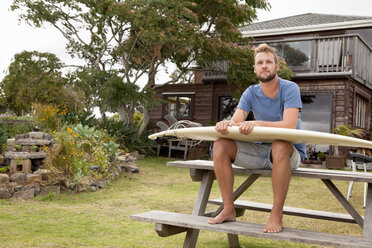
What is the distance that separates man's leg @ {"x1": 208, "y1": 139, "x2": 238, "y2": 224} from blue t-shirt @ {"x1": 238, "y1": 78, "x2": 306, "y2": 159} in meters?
0.46

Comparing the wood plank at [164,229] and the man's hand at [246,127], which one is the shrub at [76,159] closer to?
the wood plank at [164,229]

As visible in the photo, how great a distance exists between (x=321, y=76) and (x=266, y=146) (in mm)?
11125

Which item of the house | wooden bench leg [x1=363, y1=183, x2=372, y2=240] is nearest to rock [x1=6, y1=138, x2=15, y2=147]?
wooden bench leg [x1=363, y1=183, x2=372, y2=240]

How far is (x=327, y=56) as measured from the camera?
1303 cm

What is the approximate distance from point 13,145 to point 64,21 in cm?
820

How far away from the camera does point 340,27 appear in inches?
567

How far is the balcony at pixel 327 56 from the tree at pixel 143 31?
1.61m

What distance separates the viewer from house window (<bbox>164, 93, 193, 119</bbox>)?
1736 cm

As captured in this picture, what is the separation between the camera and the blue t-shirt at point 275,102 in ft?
9.52

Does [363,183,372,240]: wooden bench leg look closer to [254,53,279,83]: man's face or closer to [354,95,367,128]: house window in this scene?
[254,53,279,83]: man's face

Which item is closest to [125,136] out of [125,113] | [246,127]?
[125,113]

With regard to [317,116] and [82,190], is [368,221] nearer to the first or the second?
[82,190]

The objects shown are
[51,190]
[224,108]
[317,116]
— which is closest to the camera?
[51,190]

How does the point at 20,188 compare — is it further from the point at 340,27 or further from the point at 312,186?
the point at 340,27
